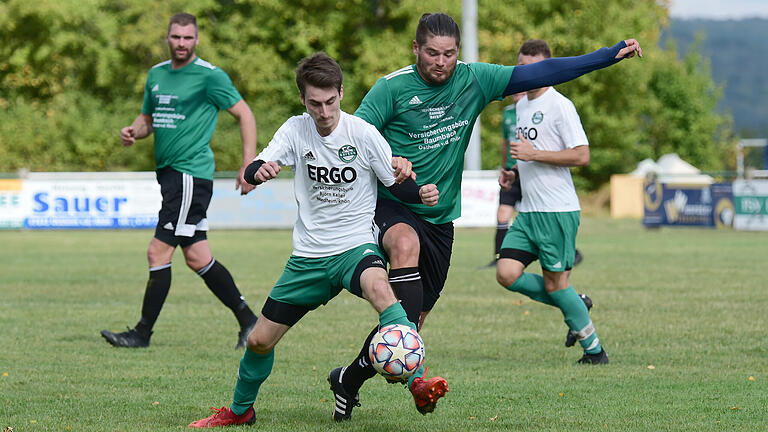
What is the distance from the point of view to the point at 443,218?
19.5 ft

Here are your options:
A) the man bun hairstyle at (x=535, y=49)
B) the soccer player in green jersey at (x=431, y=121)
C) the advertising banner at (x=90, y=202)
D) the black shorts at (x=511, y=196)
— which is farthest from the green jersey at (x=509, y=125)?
the advertising banner at (x=90, y=202)

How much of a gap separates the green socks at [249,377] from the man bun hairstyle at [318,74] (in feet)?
4.42

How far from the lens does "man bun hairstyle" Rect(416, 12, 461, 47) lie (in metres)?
5.54

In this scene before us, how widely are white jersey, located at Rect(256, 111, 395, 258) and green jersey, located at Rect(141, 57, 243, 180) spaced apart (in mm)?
3277

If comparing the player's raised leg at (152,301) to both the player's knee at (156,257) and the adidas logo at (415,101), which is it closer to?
the player's knee at (156,257)

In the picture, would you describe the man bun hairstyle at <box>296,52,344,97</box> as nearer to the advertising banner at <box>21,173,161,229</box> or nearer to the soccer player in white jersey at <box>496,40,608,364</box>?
the soccer player in white jersey at <box>496,40,608,364</box>

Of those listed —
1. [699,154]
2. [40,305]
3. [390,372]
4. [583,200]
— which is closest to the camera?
[390,372]

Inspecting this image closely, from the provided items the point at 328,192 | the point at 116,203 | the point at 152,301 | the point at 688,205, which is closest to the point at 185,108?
the point at 152,301

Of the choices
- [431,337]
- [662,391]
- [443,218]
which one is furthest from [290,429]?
[431,337]

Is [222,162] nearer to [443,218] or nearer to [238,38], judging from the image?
[238,38]

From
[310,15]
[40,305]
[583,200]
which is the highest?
[310,15]

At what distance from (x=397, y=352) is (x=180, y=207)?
3977mm

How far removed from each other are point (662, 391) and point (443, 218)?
1.66 meters

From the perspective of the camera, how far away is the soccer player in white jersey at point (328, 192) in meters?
4.98
